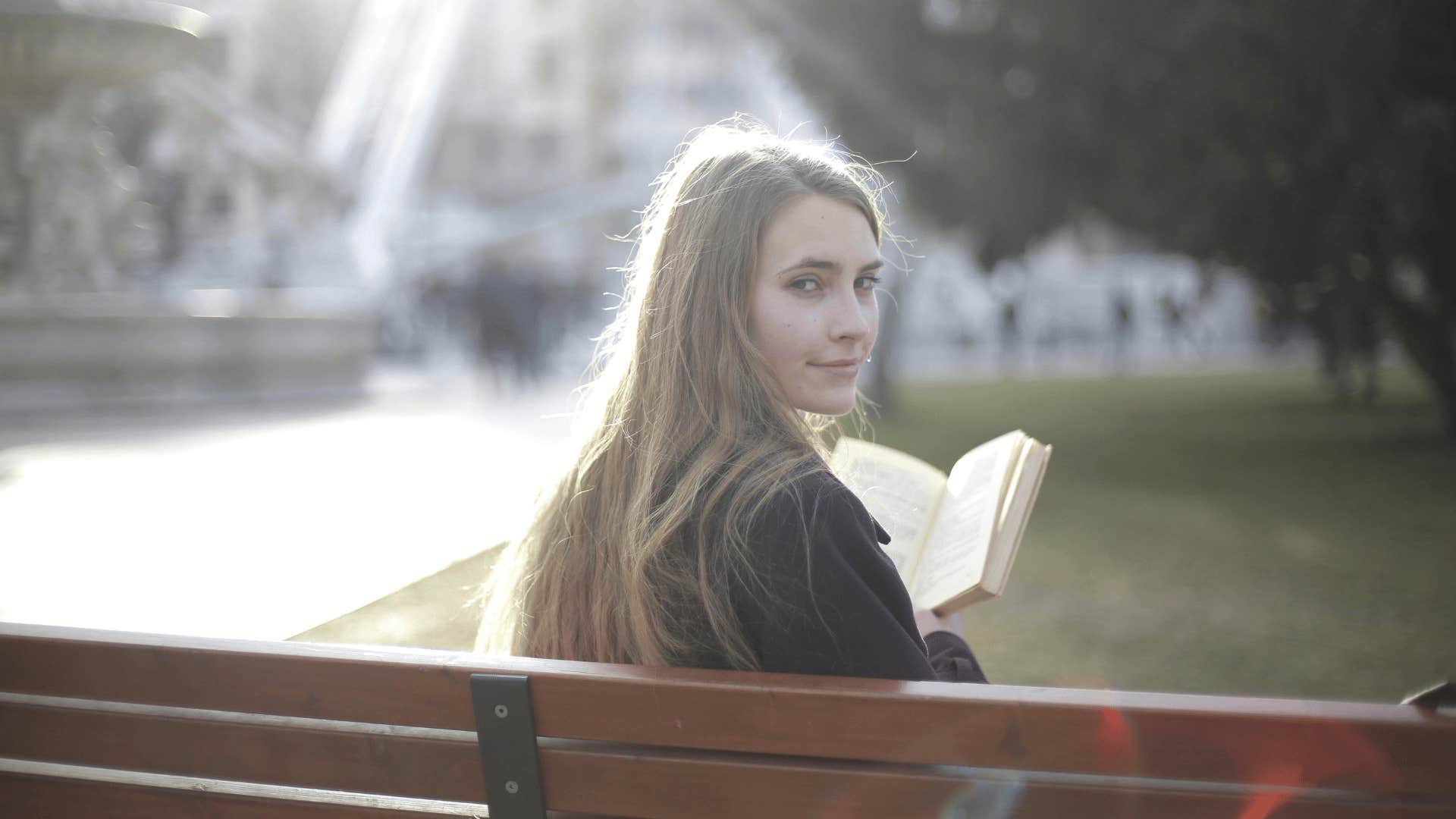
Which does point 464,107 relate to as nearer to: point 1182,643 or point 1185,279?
point 1185,279

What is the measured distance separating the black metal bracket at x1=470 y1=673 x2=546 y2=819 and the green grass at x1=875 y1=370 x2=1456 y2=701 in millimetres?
3765

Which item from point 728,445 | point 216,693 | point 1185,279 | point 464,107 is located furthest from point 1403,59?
point 464,107

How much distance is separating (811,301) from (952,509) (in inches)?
22.5

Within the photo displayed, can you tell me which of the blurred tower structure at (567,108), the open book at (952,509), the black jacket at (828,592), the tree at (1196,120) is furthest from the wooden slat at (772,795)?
the blurred tower structure at (567,108)

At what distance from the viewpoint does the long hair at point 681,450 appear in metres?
1.75

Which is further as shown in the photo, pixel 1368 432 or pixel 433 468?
pixel 1368 432

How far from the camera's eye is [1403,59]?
9.66 metres

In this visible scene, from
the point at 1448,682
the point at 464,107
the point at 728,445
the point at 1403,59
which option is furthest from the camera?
the point at 464,107

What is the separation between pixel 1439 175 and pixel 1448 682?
10.4 meters

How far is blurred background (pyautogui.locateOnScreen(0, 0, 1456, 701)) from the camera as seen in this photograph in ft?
19.0

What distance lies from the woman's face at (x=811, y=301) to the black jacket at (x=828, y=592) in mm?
336

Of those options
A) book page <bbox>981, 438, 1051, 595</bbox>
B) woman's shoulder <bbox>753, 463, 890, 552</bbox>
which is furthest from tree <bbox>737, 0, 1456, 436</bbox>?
woman's shoulder <bbox>753, 463, 890, 552</bbox>

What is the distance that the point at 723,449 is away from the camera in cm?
181

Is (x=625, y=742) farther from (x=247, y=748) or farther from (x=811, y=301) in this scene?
(x=811, y=301)
